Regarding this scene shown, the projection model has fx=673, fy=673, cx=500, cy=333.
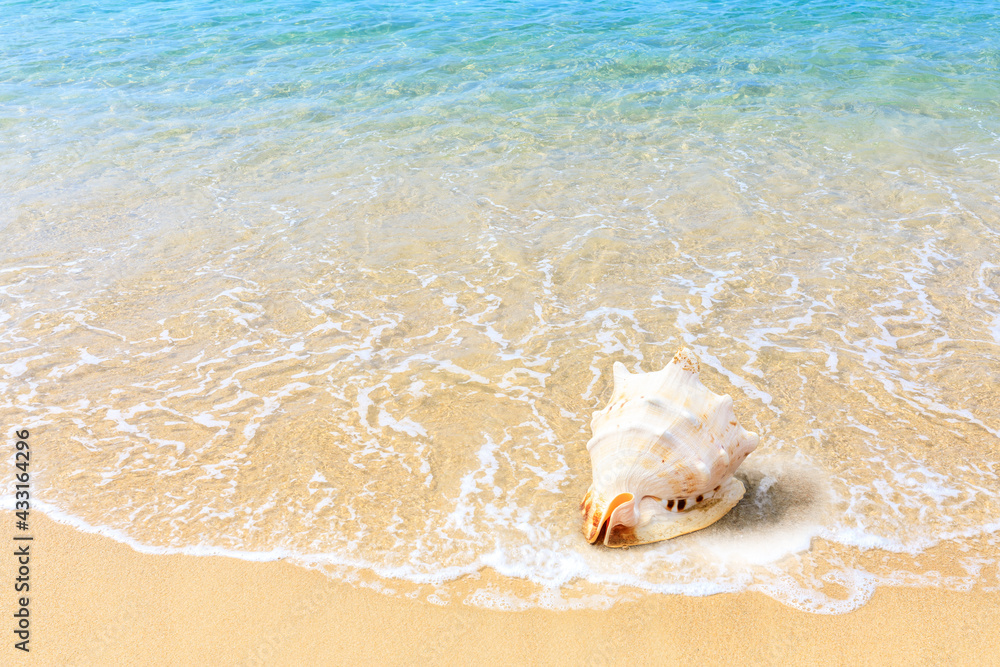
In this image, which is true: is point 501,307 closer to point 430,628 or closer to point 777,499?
point 777,499

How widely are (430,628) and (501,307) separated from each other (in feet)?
9.67

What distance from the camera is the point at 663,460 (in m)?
3.23

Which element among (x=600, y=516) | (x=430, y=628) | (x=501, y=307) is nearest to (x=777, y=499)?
(x=600, y=516)

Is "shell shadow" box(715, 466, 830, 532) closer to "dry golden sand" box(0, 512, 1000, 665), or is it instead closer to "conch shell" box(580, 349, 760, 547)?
"conch shell" box(580, 349, 760, 547)

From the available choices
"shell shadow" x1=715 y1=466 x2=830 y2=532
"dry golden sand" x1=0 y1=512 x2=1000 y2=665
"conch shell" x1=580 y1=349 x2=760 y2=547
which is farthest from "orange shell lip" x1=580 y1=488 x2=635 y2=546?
"shell shadow" x1=715 y1=466 x2=830 y2=532

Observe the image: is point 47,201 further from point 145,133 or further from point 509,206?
point 509,206

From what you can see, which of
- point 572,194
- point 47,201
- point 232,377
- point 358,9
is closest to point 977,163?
point 572,194

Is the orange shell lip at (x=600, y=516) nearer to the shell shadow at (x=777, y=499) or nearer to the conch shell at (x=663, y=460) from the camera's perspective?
the conch shell at (x=663, y=460)

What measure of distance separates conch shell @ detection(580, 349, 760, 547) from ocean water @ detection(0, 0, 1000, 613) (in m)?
0.13

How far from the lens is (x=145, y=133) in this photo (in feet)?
30.3

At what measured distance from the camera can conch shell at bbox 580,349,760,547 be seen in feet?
10.6

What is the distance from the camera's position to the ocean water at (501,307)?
3473mm

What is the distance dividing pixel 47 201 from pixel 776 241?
7606 millimetres

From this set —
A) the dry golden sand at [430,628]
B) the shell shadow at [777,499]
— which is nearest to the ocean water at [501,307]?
the shell shadow at [777,499]
